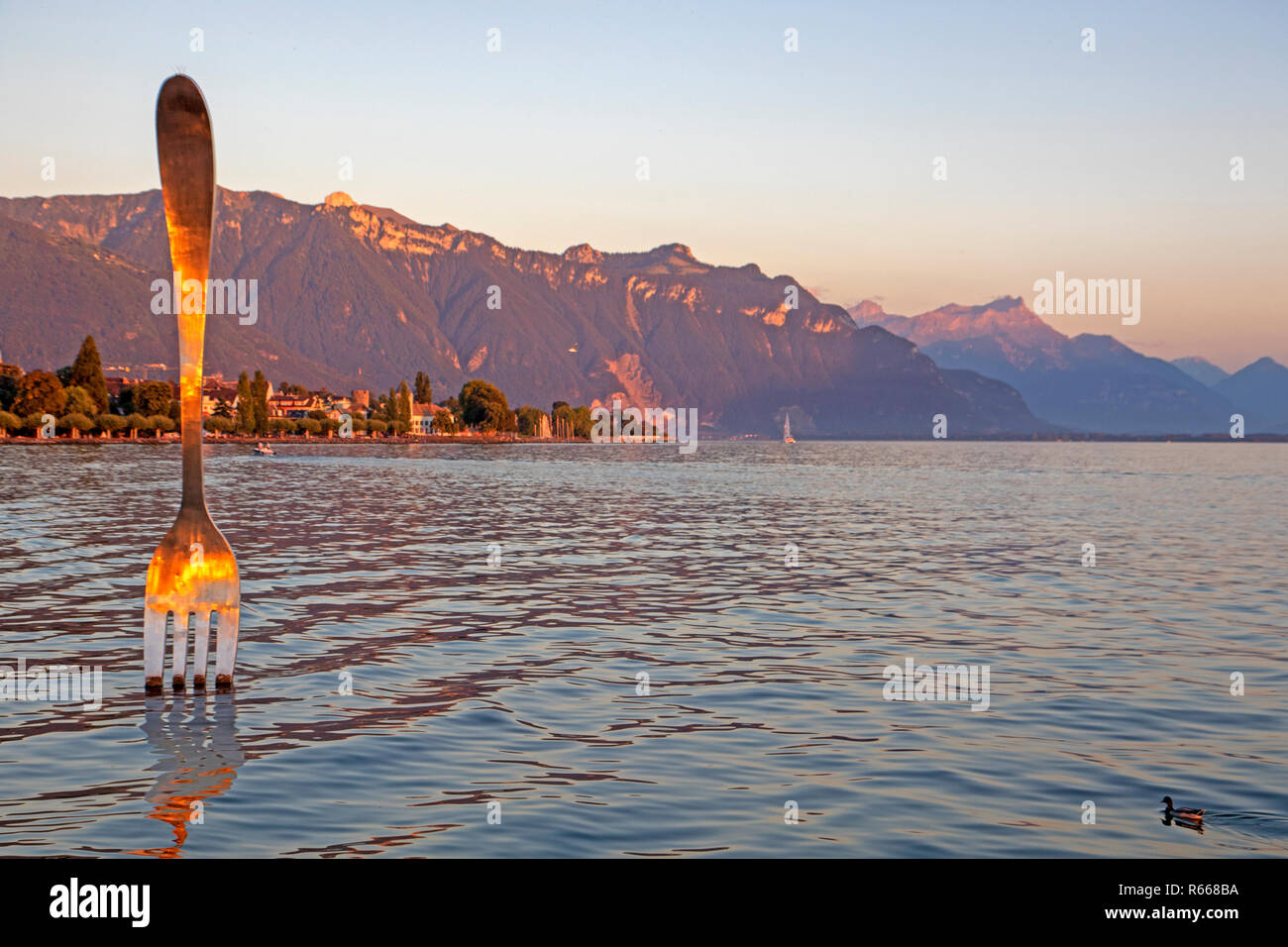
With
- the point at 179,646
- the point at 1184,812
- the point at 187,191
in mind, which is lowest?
the point at 1184,812

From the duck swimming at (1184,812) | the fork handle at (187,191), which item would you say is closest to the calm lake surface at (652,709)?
the duck swimming at (1184,812)

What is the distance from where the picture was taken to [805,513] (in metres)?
83.9

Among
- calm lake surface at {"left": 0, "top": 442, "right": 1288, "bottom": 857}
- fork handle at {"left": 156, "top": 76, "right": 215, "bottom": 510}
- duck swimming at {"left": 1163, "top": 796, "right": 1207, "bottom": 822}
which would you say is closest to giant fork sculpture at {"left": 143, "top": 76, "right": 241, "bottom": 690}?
fork handle at {"left": 156, "top": 76, "right": 215, "bottom": 510}

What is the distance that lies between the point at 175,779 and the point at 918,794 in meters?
9.35

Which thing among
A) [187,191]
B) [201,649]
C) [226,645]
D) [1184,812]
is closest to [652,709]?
[226,645]

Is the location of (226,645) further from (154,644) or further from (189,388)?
(189,388)

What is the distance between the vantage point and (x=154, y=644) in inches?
759

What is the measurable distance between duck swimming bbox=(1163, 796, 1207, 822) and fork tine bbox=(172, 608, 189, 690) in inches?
535

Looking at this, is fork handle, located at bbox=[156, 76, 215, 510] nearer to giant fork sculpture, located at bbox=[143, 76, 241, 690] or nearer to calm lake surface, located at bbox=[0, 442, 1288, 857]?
giant fork sculpture, located at bbox=[143, 76, 241, 690]

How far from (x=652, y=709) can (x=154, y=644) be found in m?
8.02

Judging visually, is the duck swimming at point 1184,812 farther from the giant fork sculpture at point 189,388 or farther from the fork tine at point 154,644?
the fork tine at point 154,644

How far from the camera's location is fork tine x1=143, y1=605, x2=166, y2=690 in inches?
728
